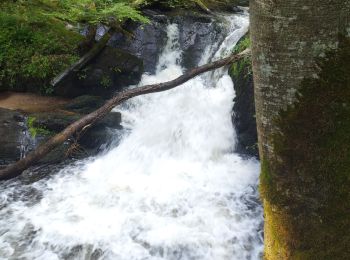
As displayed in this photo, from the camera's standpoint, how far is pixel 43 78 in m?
9.47

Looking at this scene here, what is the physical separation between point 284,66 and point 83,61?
8.57m

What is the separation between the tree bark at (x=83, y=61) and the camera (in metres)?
9.28

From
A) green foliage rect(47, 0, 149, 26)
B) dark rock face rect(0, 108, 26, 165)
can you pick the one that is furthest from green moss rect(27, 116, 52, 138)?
green foliage rect(47, 0, 149, 26)

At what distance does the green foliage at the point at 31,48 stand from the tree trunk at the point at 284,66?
861 centimetres

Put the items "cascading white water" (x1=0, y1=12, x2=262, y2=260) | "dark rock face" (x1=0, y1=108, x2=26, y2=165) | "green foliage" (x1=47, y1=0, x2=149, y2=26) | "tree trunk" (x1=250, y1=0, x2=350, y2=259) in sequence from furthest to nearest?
1. "green foliage" (x1=47, y1=0, x2=149, y2=26)
2. "dark rock face" (x1=0, y1=108, x2=26, y2=165)
3. "cascading white water" (x1=0, y1=12, x2=262, y2=260)
4. "tree trunk" (x1=250, y1=0, x2=350, y2=259)

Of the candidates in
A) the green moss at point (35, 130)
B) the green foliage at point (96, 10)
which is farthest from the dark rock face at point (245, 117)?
the green moss at point (35, 130)

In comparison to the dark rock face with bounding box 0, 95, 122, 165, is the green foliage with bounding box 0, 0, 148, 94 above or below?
above

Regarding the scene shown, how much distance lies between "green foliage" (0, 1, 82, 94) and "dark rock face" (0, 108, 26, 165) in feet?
5.68

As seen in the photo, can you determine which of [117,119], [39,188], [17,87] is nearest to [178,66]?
[117,119]

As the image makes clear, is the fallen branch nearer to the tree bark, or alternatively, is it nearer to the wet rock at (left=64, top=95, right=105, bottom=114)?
the wet rock at (left=64, top=95, right=105, bottom=114)

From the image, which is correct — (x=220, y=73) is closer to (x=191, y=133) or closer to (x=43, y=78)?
(x=191, y=133)

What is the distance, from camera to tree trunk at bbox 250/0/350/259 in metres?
1.42

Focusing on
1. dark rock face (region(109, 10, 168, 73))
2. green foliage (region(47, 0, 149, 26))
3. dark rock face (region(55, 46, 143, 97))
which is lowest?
dark rock face (region(55, 46, 143, 97))

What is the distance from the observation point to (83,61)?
949 centimetres
